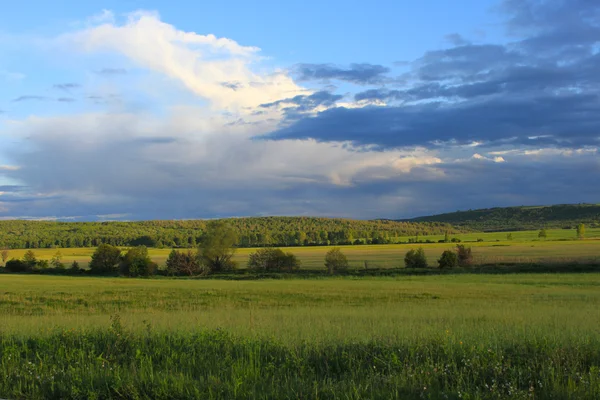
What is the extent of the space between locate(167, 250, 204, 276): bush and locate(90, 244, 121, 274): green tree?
9691mm

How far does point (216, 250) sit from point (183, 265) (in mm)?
6346

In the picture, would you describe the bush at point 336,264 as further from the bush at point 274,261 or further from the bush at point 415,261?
the bush at point 415,261

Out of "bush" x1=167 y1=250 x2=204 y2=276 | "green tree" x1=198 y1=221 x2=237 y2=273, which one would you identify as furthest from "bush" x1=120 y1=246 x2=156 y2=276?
"green tree" x1=198 y1=221 x2=237 y2=273

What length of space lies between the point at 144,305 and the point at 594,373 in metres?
25.4

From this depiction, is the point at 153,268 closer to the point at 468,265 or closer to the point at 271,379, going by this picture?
the point at 468,265

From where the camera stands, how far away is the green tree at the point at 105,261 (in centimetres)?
7875

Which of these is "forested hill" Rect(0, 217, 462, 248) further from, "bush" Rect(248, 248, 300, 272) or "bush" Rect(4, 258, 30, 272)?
"bush" Rect(248, 248, 300, 272)

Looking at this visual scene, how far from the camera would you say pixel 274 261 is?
240 feet

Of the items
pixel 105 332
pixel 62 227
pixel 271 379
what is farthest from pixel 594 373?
pixel 62 227

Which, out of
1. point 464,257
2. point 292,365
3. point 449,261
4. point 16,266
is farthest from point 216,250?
point 292,365

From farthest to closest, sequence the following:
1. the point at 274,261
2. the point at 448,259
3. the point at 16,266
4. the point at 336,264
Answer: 1. the point at 16,266
2. the point at 274,261
3. the point at 336,264
4. the point at 448,259

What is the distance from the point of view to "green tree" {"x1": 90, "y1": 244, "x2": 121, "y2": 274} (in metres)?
78.8

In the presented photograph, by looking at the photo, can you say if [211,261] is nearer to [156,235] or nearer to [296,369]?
[296,369]

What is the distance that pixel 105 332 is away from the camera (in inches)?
391
